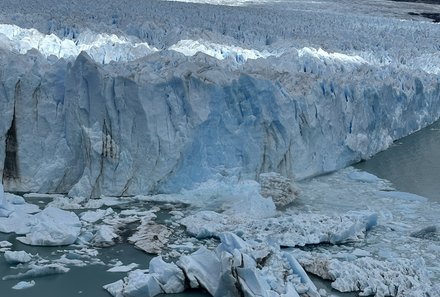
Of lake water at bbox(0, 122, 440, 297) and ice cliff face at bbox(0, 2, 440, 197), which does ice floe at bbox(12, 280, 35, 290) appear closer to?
lake water at bbox(0, 122, 440, 297)

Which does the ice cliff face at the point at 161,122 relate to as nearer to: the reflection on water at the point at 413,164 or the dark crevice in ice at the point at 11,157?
the dark crevice in ice at the point at 11,157

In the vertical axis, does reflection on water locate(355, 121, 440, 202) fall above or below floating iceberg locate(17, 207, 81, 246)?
below

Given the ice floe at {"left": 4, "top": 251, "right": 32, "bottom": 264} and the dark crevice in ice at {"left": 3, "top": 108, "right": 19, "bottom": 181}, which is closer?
the ice floe at {"left": 4, "top": 251, "right": 32, "bottom": 264}

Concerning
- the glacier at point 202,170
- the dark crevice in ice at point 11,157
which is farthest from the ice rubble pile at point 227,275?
the dark crevice in ice at point 11,157

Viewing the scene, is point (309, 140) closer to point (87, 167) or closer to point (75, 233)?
point (87, 167)

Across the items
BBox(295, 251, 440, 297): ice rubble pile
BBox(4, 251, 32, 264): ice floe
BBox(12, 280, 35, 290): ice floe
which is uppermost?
BBox(295, 251, 440, 297): ice rubble pile

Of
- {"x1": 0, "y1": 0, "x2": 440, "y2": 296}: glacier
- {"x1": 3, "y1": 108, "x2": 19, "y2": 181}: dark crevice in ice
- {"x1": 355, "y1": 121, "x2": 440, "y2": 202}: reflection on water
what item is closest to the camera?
{"x1": 0, "y1": 0, "x2": 440, "y2": 296}: glacier

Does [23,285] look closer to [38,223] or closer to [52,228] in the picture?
[52,228]

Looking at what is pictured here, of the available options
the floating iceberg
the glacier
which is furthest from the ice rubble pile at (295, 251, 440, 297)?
the floating iceberg

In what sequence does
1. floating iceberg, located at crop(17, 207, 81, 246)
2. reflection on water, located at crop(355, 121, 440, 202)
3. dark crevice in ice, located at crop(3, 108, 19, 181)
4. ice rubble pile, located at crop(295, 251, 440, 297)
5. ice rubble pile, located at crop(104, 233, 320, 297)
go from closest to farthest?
ice rubble pile, located at crop(104, 233, 320, 297)
ice rubble pile, located at crop(295, 251, 440, 297)
floating iceberg, located at crop(17, 207, 81, 246)
dark crevice in ice, located at crop(3, 108, 19, 181)
reflection on water, located at crop(355, 121, 440, 202)

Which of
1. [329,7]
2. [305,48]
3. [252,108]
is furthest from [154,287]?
[329,7]
